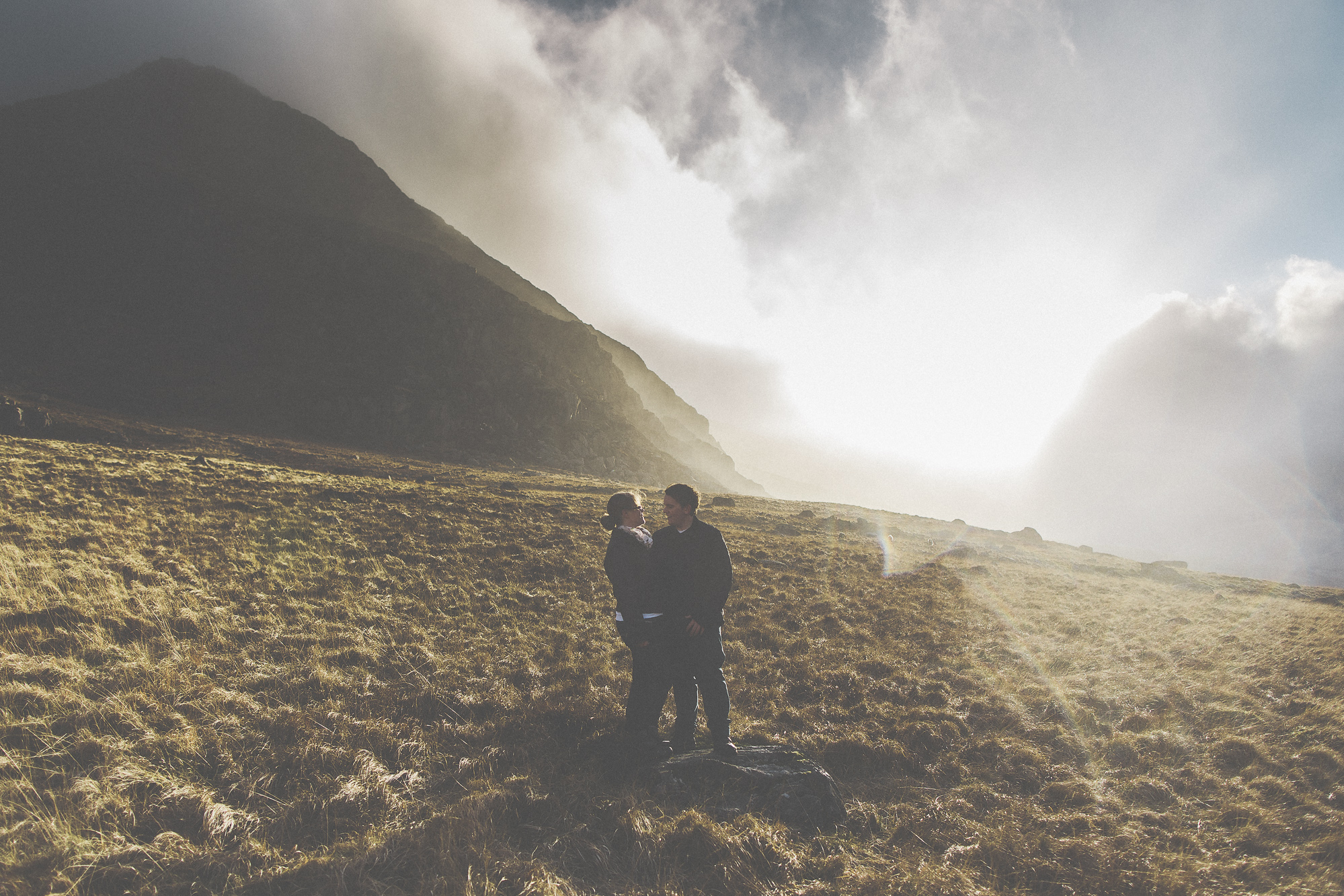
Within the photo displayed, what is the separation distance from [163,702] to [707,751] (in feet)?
22.0

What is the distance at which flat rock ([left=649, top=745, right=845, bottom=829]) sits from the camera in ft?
16.5

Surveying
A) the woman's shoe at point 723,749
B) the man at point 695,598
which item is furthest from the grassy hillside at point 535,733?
the man at point 695,598

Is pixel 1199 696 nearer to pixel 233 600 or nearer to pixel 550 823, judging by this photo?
pixel 550 823

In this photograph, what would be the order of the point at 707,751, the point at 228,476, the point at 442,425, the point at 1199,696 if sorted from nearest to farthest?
1. the point at 707,751
2. the point at 1199,696
3. the point at 228,476
4. the point at 442,425

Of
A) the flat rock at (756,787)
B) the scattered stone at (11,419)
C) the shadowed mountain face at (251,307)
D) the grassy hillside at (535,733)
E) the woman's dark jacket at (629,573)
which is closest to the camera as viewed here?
the grassy hillside at (535,733)

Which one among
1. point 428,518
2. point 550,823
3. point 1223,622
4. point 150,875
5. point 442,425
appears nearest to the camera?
point 150,875

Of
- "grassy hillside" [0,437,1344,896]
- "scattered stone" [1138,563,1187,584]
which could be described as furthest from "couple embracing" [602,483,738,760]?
"scattered stone" [1138,563,1187,584]

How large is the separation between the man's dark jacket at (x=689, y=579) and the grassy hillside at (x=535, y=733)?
1975 mm

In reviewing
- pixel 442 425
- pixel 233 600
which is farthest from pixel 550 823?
pixel 442 425

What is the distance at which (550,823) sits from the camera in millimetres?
4723

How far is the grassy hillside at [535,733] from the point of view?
4090mm

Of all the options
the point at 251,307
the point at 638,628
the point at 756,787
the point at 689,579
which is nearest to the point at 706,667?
the point at 638,628

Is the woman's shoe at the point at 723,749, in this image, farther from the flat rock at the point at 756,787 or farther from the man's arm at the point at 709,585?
the man's arm at the point at 709,585

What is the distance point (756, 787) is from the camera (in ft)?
17.2
